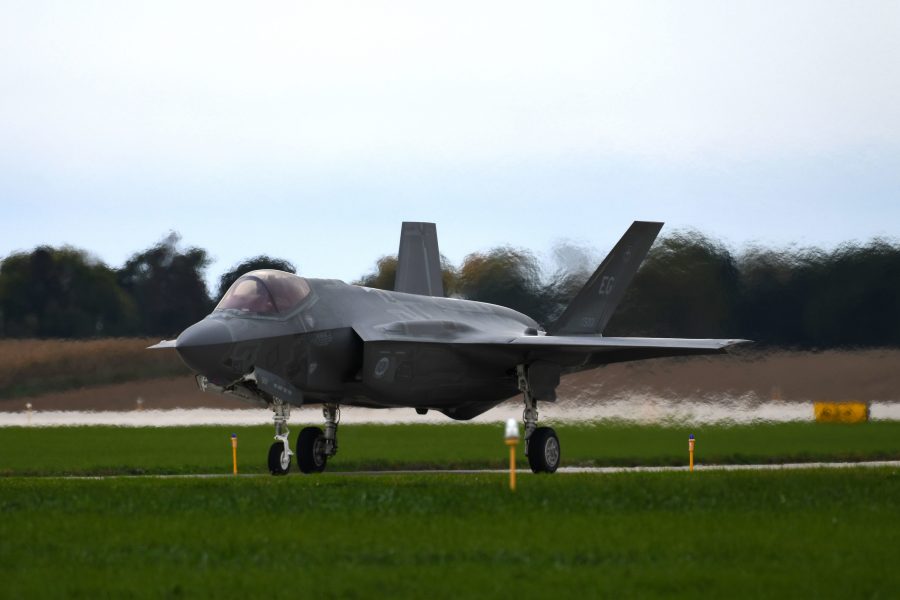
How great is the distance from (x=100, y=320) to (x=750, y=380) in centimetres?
1469

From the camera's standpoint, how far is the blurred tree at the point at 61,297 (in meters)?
33.9

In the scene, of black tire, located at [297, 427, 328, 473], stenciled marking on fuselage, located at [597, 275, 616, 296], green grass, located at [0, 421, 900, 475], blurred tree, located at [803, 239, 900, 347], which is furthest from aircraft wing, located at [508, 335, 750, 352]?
blurred tree, located at [803, 239, 900, 347]

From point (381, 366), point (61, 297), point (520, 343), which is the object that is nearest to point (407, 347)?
point (381, 366)

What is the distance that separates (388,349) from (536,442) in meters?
3.08

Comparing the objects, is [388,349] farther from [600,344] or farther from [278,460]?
[600,344]

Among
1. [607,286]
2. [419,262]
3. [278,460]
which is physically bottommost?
[278,460]

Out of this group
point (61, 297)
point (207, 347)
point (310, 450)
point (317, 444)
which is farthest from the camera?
point (61, 297)

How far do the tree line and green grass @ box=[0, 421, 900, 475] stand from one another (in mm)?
2222

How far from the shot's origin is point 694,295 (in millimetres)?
31781

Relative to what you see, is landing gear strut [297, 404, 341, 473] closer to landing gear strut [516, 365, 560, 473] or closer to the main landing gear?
the main landing gear

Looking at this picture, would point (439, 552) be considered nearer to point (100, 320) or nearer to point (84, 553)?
point (84, 553)

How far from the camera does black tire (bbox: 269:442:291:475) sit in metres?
22.4

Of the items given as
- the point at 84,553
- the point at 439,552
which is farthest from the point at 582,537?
the point at 84,553

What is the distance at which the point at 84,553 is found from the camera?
40.5 feet
